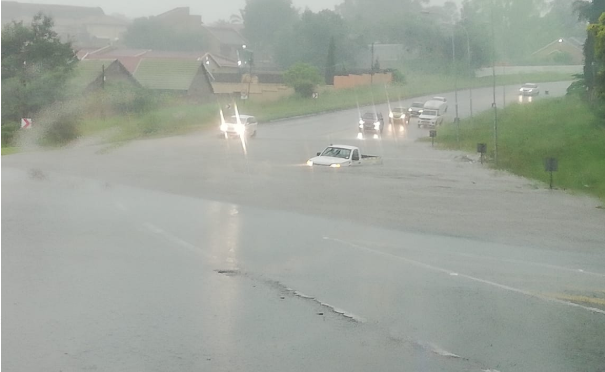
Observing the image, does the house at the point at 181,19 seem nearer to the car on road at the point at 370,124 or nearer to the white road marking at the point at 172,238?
the car on road at the point at 370,124

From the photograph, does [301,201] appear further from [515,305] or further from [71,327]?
[71,327]

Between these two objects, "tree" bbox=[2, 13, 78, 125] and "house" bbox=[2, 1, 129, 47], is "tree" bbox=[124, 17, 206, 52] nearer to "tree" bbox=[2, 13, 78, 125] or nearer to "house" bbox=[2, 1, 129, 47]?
"house" bbox=[2, 1, 129, 47]

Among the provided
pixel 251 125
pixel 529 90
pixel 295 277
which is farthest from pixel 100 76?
pixel 295 277

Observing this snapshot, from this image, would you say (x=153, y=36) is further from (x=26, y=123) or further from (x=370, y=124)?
(x=26, y=123)

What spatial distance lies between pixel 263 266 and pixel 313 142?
3787 centimetres

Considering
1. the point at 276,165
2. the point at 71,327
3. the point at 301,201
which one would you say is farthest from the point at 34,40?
the point at 71,327

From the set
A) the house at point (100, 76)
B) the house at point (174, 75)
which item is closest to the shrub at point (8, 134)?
the house at point (100, 76)

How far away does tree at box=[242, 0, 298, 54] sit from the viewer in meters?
78.8

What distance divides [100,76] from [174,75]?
20.8 ft

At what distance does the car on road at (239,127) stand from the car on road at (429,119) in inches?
606

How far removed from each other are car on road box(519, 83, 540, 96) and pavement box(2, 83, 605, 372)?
3739 cm

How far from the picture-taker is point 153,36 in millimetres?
70062

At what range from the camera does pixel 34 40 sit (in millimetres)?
51781

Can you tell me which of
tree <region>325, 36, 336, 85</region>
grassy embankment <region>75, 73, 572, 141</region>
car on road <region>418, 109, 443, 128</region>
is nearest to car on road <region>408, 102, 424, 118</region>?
car on road <region>418, 109, 443, 128</region>
